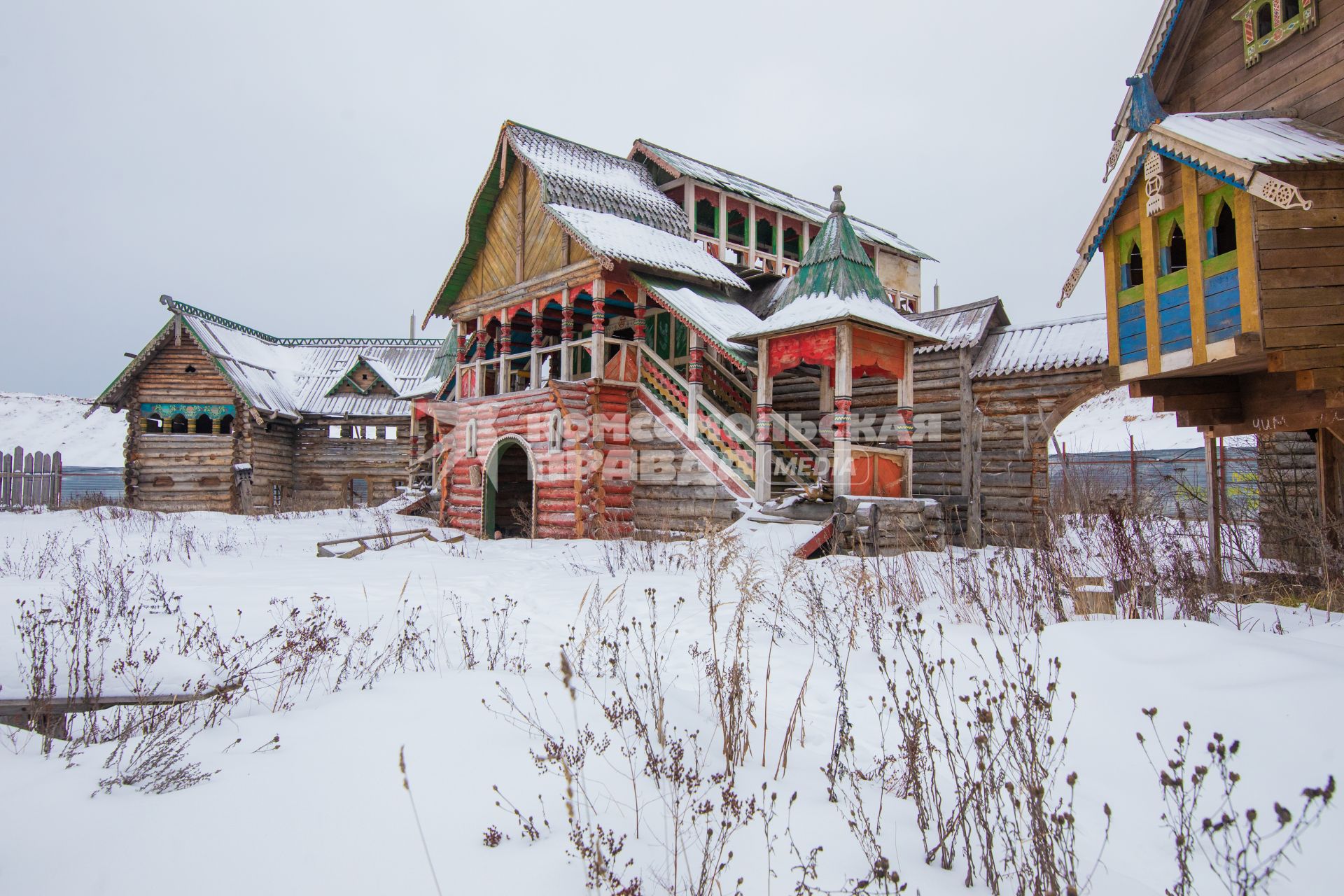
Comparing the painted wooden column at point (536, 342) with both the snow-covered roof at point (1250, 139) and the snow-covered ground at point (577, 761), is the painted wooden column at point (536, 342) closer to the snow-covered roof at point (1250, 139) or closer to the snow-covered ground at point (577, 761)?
the snow-covered ground at point (577, 761)

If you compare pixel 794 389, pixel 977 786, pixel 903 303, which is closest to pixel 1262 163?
pixel 977 786

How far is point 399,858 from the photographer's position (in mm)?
2555

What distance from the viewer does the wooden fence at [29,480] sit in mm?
24922

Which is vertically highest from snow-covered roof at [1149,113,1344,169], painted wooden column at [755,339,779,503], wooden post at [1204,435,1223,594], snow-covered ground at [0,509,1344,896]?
snow-covered roof at [1149,113,1344,169]

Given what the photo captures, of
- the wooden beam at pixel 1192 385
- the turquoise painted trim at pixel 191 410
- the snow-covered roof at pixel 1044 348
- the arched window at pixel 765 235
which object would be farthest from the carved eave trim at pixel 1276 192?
the turquoise painted trim at pixel 191 410

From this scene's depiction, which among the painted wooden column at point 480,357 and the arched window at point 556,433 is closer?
Answer: the arched window at point 556,433

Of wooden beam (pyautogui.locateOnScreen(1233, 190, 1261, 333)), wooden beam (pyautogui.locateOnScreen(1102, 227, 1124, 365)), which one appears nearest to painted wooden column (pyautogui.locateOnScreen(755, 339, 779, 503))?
wooden beam (pyautogui.locateOnScreen(1102, 227, 1124, 365))

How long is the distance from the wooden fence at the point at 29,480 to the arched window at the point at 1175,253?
103 feet

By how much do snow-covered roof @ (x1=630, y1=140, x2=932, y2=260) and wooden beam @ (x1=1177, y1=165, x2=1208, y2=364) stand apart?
1186 cm

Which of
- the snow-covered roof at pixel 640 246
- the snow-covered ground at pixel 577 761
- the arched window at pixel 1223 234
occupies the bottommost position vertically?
the snow-covered ground at pixel 577 761

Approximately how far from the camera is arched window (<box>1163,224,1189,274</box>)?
8.13 metres

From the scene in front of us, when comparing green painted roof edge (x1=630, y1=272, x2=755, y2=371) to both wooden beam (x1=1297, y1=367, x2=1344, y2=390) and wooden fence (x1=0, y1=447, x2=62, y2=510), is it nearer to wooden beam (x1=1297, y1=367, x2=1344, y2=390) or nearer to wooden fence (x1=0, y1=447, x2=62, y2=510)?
wooden beam (x1=1297, y1=367, x2=1344, y2=390)

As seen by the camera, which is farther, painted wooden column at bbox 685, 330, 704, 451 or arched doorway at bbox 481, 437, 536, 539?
arched doorway at bbox 481, 437, 536, 539

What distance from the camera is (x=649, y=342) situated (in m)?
17.4
